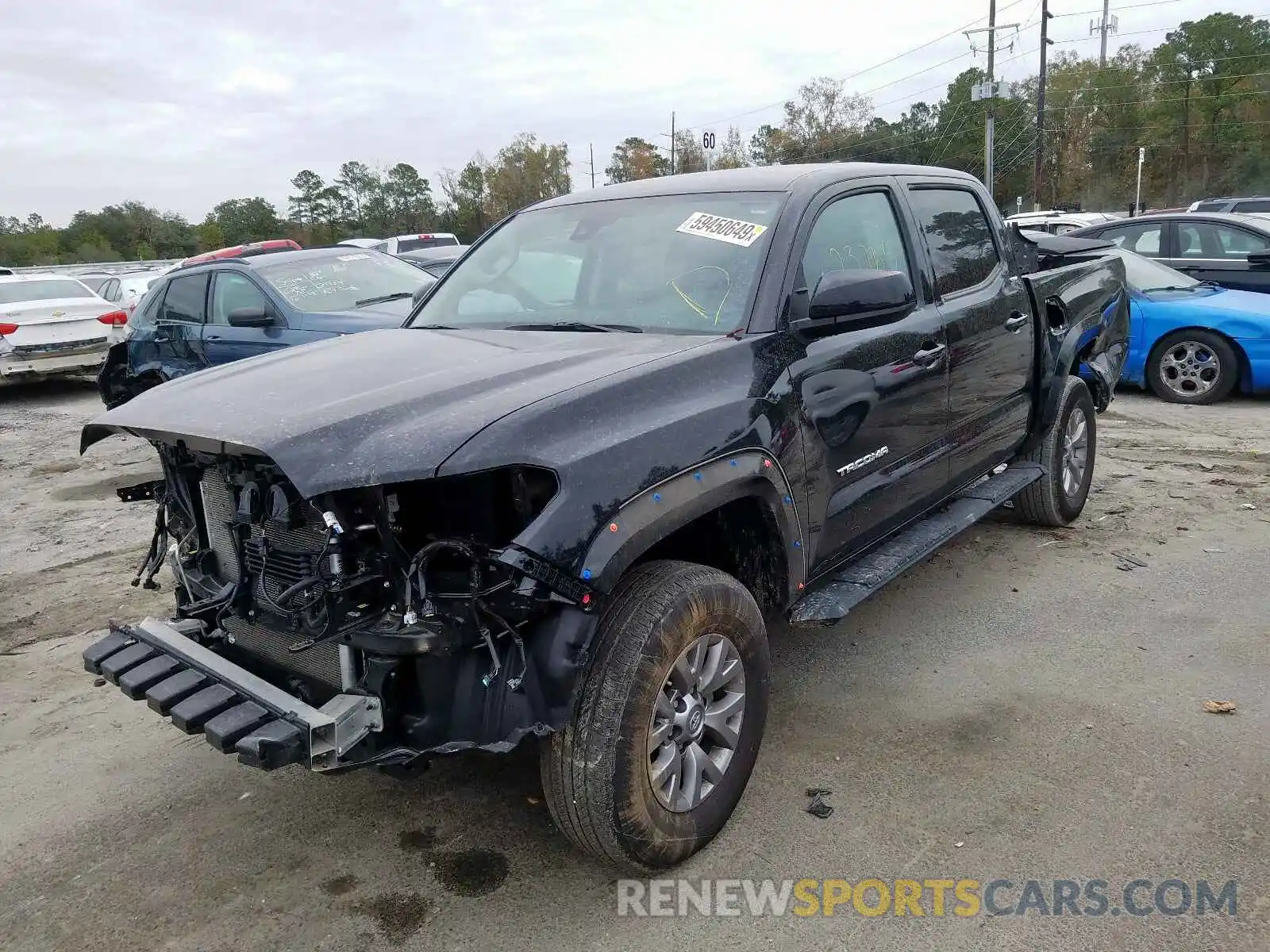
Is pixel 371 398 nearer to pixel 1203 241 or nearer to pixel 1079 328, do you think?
pixel 1079 328

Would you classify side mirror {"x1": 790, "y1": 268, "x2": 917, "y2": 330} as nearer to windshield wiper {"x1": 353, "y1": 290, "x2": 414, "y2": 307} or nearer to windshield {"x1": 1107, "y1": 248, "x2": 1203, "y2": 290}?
windshield wiper {"x1": 353, "y1": 290, "x2": 414, "y2": 307}

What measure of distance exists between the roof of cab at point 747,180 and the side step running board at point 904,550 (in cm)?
144

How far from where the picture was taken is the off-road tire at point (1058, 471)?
5.27 meters

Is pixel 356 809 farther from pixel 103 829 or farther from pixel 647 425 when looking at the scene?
pixel 647 425

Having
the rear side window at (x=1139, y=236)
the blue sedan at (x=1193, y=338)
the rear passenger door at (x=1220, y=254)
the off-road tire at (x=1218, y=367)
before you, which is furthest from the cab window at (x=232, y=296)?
the rear passenger door at (x=1220, y=254)

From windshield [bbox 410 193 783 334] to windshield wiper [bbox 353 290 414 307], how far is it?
3754mm

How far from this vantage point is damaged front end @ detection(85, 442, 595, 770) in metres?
2.38

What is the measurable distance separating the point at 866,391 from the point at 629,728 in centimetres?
162

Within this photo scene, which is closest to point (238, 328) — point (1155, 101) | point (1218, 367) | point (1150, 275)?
point (1150, 275)

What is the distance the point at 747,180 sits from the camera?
380cm

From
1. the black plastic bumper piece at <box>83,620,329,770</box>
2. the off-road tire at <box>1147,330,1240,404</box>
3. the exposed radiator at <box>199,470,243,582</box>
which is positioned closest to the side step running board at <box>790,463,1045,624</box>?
the black plastic bumper piece at <box>83,620,329,770</box>

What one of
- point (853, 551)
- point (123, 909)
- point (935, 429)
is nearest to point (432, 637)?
point (123, 909)

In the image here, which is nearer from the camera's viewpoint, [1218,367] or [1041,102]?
[1218,367]

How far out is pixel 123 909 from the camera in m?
2.75
